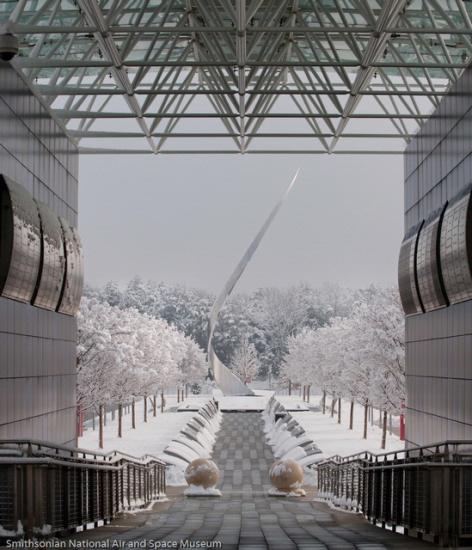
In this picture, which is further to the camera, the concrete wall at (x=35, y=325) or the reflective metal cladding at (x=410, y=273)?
the reflective metal cladding at (x=410, y=273)

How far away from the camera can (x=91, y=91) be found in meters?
24.7

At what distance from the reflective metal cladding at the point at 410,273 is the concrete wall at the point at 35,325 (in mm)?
10065

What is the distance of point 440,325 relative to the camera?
24.5 m

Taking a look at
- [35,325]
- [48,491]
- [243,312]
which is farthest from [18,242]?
[243,312]

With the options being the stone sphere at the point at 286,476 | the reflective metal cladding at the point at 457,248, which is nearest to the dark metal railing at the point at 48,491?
the reflective metal cladding at the point at 457,248

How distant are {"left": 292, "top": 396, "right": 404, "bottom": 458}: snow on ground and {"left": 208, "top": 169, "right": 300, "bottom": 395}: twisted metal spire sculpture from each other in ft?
53.1

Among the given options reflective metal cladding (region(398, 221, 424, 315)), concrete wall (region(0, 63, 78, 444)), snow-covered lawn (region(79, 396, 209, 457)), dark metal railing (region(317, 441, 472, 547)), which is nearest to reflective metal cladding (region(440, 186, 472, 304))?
reflective metal cladding (region(398, 221, 424, 315))

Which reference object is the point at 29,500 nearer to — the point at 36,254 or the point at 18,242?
the point at 18,242

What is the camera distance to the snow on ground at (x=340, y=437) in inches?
1531

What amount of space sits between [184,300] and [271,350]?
21.0 meters

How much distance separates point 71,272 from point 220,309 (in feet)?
178

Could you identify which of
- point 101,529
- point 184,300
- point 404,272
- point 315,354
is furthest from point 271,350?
point 101,529

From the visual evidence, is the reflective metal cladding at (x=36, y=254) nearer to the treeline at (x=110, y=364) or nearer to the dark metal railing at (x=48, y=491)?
the dark metal railing at (x=48, y=491)

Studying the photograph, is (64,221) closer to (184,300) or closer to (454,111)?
(454,111)
